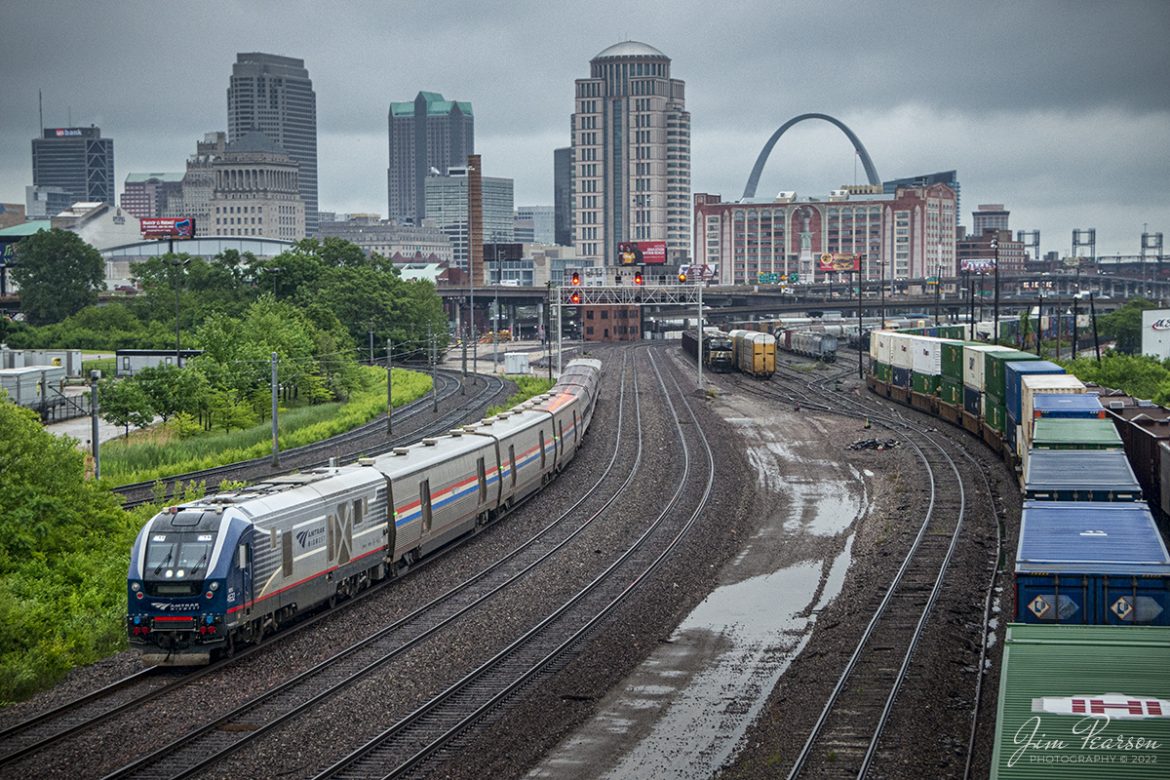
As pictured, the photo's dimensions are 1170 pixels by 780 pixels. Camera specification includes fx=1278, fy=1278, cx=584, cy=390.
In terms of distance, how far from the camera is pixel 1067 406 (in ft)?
132

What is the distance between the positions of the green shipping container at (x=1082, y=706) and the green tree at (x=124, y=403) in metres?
51.7

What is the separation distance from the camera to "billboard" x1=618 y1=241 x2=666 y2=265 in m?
145

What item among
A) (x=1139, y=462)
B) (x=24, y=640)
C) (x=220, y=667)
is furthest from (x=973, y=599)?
(x=24, y=640)

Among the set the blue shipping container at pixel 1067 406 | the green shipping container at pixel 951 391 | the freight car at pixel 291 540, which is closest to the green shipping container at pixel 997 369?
the green shipping container at pixel 951 391

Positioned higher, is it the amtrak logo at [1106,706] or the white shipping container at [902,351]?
the white shipping container at [902,351]

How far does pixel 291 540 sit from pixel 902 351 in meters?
57.5

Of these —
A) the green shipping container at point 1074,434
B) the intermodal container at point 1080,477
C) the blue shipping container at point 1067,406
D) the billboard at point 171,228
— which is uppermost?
the billboard at point 171,228

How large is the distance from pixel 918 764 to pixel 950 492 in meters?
26.7

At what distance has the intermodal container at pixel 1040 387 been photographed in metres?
43.1

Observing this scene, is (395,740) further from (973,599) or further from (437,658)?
(973,599)

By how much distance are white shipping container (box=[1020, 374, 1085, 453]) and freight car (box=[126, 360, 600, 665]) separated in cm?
1775

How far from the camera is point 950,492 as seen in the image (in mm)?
45250

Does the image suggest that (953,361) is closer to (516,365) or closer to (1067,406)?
(1067,406)

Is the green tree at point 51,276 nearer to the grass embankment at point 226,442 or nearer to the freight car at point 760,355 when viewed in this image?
the grass embankment at point 226,442
